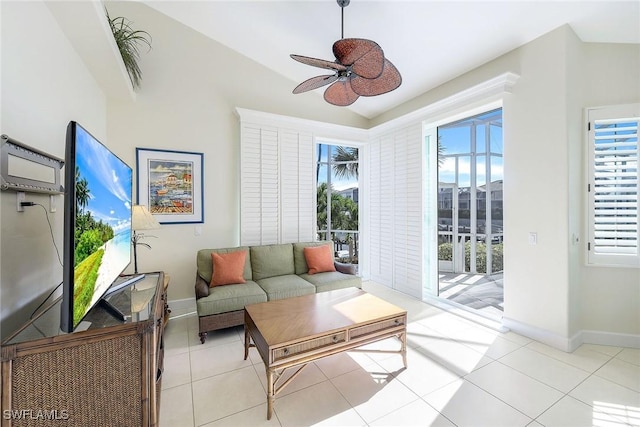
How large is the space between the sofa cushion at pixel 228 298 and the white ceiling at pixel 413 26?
3.17 m

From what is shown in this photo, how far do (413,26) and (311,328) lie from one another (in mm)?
3240

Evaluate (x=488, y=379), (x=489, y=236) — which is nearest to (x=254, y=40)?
(x=488, y=379)

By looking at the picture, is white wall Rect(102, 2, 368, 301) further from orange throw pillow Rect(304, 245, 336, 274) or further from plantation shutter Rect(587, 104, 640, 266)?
plantation shutter Rect(587, 104, 640, 266)

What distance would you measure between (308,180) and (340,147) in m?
1.26

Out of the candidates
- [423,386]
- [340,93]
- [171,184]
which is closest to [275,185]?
[171,184]

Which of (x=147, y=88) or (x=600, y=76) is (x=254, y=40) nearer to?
(x=147, y=88)

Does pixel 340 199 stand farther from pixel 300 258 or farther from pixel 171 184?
pixel 171 184

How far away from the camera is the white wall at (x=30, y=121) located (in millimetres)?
1411

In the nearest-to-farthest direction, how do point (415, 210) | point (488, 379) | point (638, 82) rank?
point (488, 379) → point (638, 82) → point (415, 210)

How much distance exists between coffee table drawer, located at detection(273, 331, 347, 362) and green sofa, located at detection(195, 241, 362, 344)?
1.21 metres

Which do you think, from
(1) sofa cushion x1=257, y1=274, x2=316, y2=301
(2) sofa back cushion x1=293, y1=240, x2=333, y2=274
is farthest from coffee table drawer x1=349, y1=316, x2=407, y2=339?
(2) sofa back cushion x1=293, y1=240, x2=333, y2=274

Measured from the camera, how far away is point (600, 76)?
2672 millimetres

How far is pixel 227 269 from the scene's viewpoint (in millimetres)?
3201

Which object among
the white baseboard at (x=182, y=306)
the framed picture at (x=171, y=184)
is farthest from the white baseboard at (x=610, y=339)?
the framed picture at (x=171, y=184)
